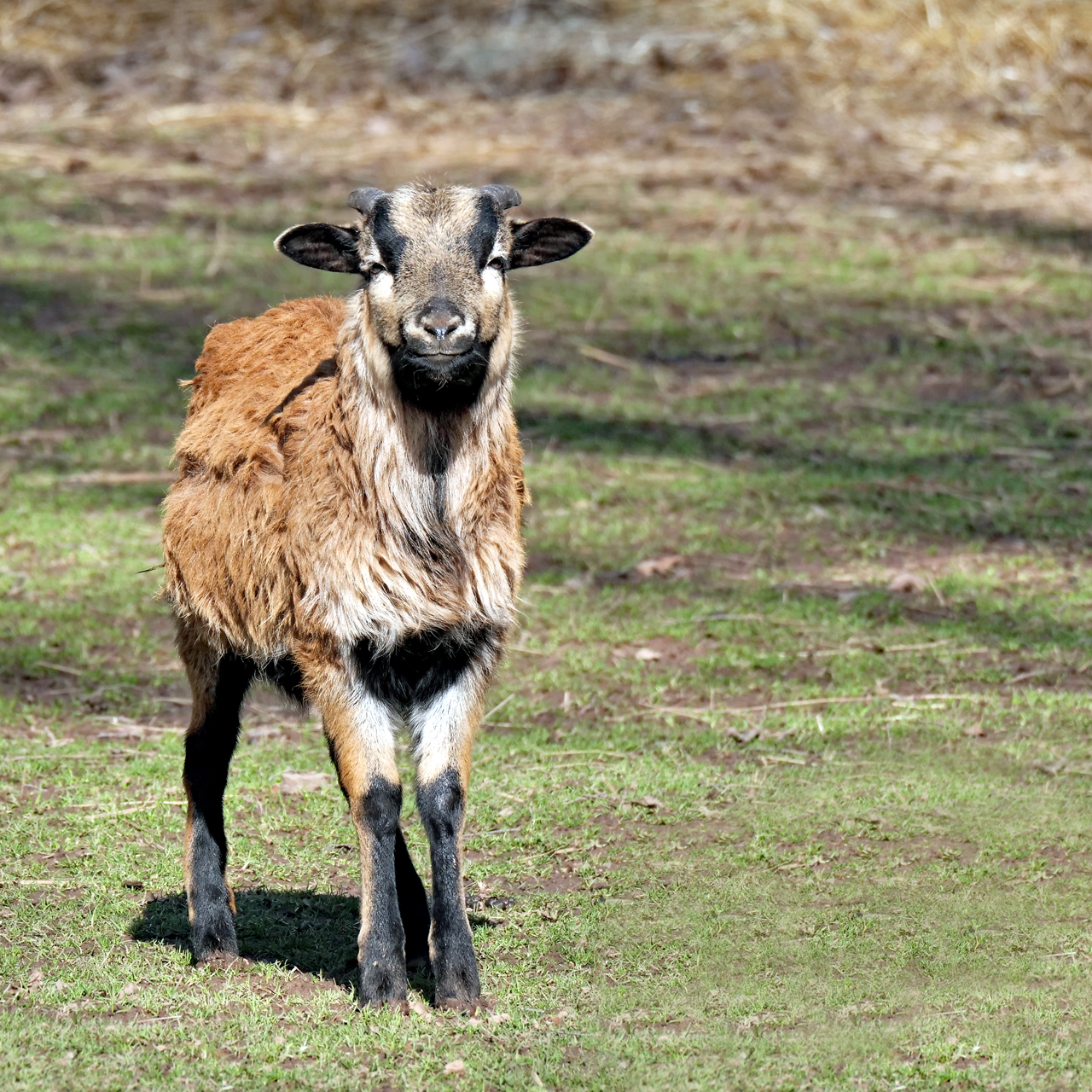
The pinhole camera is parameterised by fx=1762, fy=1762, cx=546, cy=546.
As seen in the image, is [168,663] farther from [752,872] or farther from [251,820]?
[752,872]

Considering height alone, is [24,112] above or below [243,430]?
below

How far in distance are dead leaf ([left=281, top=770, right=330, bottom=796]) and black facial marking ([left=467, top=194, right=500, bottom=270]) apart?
274 cm

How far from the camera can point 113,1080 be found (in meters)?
4.95

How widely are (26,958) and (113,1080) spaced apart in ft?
3.54

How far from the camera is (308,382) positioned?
621 centimetres

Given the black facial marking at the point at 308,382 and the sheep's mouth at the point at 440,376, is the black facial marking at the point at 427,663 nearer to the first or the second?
the sheep's mouth at the point at 440,376

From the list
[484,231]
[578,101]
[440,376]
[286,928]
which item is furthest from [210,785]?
[578,101]

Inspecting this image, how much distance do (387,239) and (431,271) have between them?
0.21 metres

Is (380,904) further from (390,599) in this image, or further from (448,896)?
(390,599)

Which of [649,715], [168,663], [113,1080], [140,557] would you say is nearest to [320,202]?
[140,557]

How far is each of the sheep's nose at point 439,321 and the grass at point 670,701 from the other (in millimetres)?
2109

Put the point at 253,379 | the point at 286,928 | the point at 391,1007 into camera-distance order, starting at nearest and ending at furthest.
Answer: the point at 391,1007 < the point at 286,928 < the point at 253,379

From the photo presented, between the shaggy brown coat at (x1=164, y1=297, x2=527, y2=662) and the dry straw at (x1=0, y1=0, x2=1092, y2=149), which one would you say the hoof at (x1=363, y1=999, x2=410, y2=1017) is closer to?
the shaggy brown coat at (x1=164, y1=297, x2=527, y2=662)

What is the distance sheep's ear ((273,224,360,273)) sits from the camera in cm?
596
